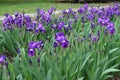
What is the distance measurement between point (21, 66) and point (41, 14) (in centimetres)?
256

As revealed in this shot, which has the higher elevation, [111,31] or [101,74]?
[111,31]

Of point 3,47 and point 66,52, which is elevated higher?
point 66,52

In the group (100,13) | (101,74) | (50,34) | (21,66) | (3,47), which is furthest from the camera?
(100,13)

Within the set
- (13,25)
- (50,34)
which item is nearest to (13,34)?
(13,25)

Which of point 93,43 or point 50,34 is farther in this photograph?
point 50,34

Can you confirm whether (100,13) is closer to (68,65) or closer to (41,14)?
(41,14)

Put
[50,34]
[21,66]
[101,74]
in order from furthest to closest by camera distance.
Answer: [50,34]
[101,74]
[21,66]

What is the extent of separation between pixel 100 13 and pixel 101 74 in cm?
291

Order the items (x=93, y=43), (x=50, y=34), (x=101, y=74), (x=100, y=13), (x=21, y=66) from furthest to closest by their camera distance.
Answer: (x=100, y=13)
(x=50, y=34)
(x=93, y=43)
(x=101, y=74)
(x=21, y=66)

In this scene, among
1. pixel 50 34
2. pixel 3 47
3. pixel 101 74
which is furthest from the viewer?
pixel 50 34

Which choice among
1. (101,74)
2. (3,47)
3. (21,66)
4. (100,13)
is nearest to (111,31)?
(101,74)

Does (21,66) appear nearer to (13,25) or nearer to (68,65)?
(68,65)

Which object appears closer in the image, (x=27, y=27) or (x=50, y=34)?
(x=27, y=27)

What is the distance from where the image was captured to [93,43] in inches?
164
